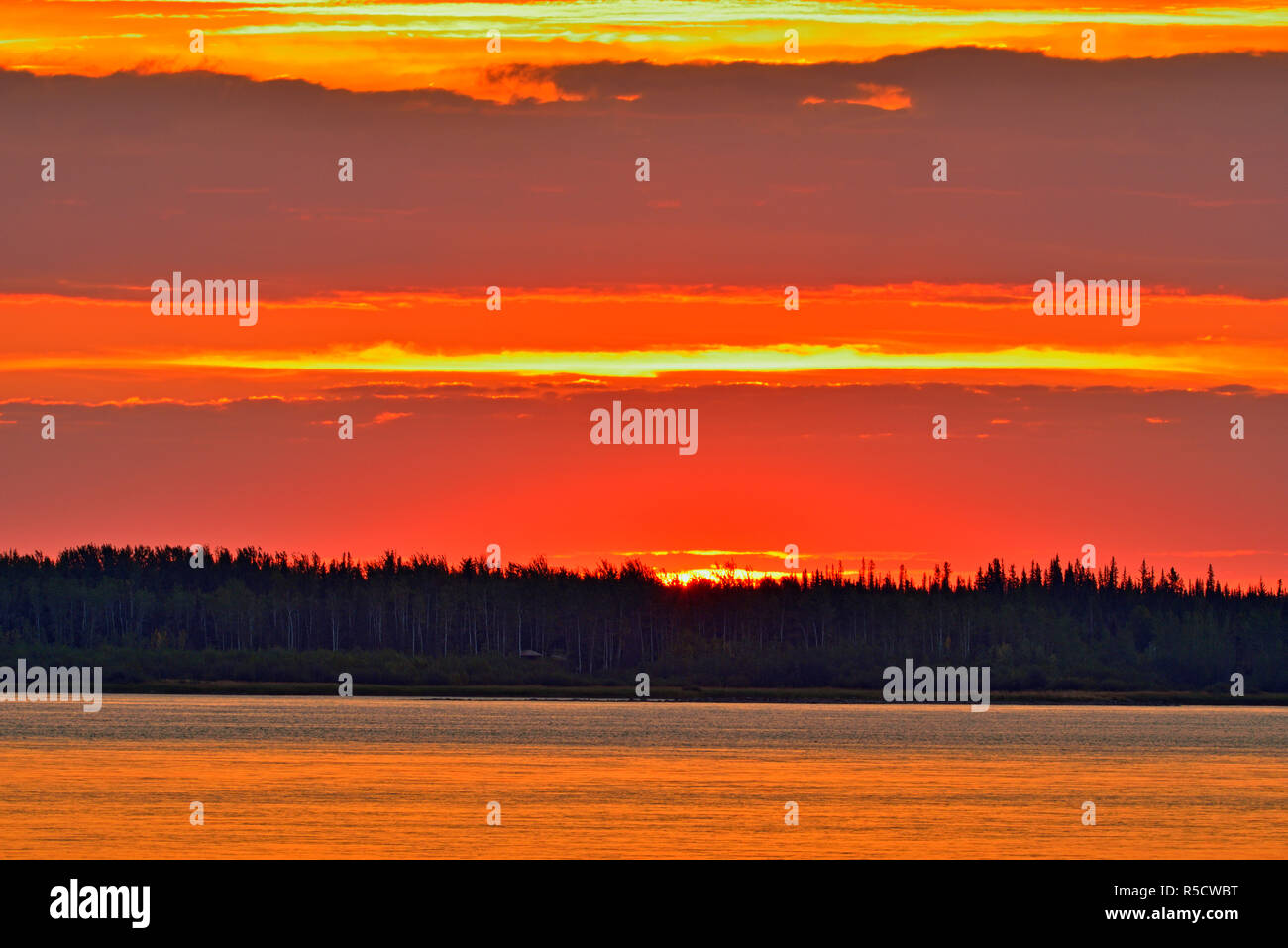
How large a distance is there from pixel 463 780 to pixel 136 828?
26.5 meters

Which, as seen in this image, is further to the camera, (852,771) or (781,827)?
(852,771)

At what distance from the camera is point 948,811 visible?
75312 mm

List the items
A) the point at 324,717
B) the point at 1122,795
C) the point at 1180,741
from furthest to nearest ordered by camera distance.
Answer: the point at 324,717 → the point at 1180,741 → the point at 1122,795

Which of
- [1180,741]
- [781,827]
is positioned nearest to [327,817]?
[781,827]

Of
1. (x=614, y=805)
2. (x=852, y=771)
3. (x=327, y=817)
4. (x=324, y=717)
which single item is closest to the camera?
(x=327, y=817)

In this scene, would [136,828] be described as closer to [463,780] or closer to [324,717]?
[463,780]

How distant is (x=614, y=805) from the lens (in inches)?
2933
